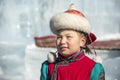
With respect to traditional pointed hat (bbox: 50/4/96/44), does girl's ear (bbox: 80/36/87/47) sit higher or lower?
lower

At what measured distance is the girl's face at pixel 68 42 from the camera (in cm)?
155

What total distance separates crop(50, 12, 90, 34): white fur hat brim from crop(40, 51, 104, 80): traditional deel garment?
0.39 ft

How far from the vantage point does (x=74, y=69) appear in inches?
61.0

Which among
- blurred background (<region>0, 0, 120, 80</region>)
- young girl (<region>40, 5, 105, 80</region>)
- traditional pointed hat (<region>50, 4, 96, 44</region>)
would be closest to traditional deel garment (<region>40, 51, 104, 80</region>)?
young girl (<region>40, 5, 105, 80</region>)

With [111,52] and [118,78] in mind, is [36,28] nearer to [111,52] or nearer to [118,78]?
[111,52]

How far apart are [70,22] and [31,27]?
2.56 meters

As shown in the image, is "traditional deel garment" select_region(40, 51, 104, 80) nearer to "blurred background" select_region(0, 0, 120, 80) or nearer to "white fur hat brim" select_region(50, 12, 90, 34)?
"white fur hat brim" select_region(50, 12, 90, 34)

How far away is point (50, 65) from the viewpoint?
1616 mm

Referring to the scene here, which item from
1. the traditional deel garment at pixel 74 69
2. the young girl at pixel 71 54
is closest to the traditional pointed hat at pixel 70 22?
the young girl at pixel 71 54

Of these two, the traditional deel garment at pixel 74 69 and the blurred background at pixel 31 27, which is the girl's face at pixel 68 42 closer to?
the traditional deel garment at pixel 74 69

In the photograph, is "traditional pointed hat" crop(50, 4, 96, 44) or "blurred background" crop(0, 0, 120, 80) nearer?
"traditional pointed hat" crop(50, 4, 96, 44)

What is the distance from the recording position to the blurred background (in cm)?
389

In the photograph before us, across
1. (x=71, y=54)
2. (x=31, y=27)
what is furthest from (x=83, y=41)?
(x=31, y=27)

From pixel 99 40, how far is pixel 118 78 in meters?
0.61
